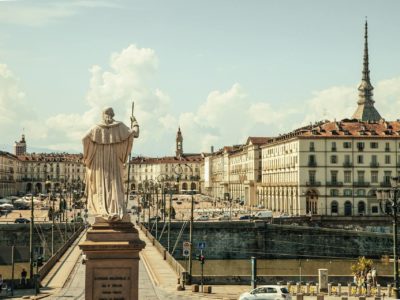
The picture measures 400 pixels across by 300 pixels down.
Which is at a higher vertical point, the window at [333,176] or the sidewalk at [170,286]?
the window at [333,176]

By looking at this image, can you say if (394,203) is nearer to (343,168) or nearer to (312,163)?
(312,163)

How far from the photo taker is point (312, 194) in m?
113

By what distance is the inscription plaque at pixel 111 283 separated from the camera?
59.0 ft

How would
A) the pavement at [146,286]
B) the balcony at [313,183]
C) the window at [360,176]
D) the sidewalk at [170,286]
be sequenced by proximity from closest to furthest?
the pavement at [146,286] → the sidewalk at [170,286] → the window at [360,176] → the balcony at [313,183]

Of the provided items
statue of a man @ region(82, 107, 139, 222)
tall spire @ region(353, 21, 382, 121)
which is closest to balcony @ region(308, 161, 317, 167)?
tall spire @ region(353, 21, 382, 121)

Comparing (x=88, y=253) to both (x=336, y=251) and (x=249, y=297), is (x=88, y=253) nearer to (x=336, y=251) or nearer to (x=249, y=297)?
(x=249, y=297)

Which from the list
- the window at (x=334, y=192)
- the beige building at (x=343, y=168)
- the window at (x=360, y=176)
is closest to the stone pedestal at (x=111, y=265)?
the beige building at (x=343, y=168)

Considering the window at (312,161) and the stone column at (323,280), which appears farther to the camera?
the window at (312,161)

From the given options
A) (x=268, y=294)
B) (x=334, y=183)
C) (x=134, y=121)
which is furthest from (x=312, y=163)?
(x=134, y=121)

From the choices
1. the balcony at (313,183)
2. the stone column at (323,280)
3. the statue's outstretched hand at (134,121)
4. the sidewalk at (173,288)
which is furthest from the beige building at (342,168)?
the statue's outstretched hand at (134,121)

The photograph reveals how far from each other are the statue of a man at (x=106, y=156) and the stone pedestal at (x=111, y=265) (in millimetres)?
1249

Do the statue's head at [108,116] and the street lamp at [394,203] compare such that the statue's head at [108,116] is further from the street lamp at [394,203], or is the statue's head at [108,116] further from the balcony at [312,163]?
the balcony at [312,163]

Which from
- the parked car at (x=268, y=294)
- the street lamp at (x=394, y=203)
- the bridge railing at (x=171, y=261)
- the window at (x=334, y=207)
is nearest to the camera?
the street lamp at (x=394, y=203)

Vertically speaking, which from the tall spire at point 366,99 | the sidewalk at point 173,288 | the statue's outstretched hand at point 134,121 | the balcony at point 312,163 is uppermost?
the tall spire at point 366,99
